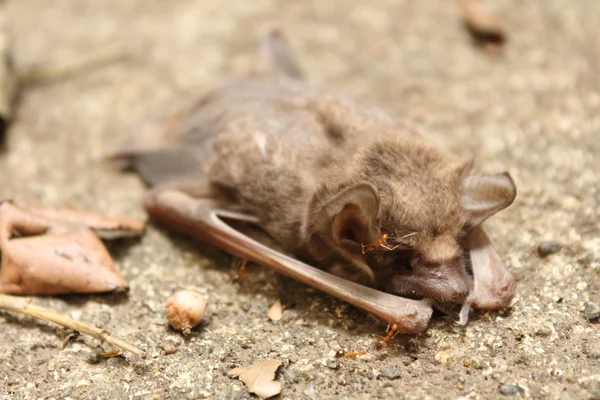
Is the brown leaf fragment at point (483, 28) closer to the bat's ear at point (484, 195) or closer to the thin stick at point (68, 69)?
the bat's ear at point (484, 195)

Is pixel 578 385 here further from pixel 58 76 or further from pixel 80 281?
pixel 58 76

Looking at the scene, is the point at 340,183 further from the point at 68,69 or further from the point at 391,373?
the point at 68,69

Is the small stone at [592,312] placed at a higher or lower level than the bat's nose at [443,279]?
lower

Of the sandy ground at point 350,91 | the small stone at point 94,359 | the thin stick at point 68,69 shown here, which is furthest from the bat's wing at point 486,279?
the thin stick at point 68,69

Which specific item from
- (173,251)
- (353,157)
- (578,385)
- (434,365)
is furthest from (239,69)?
(578,385)

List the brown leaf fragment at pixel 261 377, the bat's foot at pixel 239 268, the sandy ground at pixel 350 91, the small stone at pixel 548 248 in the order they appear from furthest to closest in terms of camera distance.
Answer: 1. the bat's foot at pixel 239 268
2. the small stone at pixel 548 248
3. the sandy ground at pixel 350 91
4. the brown leaf fragment at pixel 261 377

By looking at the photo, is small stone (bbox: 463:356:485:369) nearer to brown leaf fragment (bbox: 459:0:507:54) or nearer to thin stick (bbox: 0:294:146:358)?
thin stick (bbox: 0:294:146:358)
